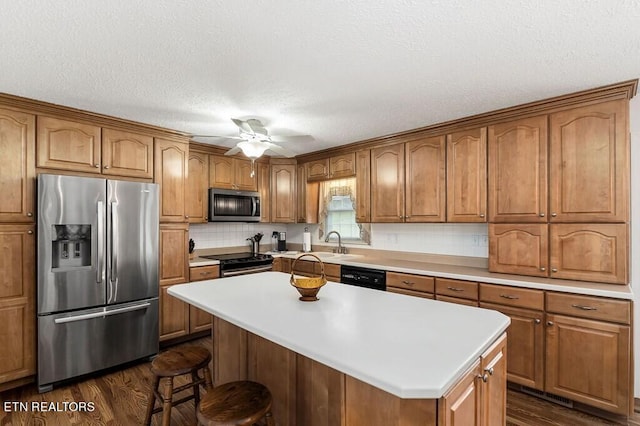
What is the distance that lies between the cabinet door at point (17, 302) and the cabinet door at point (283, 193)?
9.07 ft

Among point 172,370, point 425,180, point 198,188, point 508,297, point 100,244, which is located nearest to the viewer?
point 172,370

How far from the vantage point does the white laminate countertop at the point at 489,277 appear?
7.48 feet

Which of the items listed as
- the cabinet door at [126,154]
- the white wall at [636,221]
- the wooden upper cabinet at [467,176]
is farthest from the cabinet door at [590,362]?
the cabinet door at [126,154]

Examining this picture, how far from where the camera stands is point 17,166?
8.57 ft

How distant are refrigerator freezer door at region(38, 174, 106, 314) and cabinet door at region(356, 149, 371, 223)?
2.71 metres

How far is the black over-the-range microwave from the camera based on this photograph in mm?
4121

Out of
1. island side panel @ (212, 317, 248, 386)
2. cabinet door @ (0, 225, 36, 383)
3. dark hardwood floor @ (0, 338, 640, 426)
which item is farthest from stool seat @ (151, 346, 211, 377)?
cabinet door @ (0, 225, 36, 383)

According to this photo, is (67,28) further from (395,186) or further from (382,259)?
(382,259)

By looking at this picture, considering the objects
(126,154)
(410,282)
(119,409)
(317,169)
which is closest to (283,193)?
(317,169)

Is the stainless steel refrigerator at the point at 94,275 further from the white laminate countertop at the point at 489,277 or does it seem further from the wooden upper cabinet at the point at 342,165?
the wooden upper cabinet at the point at 342,165

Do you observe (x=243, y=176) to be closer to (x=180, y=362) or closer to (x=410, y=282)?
(x=410, y=282)

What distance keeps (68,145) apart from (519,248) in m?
4.01

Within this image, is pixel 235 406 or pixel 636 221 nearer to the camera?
pixel 235 406

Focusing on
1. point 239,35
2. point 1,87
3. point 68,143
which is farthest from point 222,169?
point 239,35
